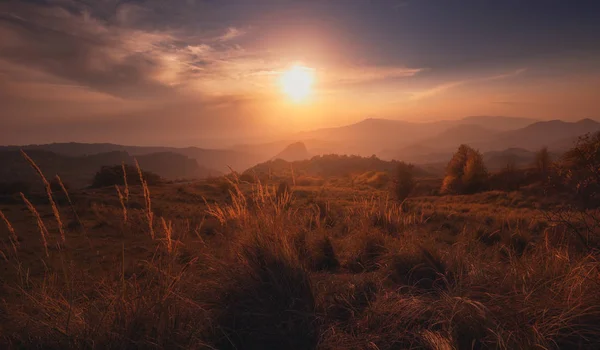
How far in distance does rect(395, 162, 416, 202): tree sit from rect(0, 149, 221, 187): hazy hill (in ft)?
109

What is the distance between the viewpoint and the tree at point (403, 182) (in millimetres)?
21125

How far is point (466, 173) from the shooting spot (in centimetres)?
2858

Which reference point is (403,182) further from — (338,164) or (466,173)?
(338,164)

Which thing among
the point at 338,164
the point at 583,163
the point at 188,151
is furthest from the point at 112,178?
the point at 188,151

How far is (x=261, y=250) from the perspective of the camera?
11.1ft

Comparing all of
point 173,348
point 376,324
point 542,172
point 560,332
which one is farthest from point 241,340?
point 542,172

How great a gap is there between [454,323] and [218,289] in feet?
7.20

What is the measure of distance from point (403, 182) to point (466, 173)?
36.5 ft

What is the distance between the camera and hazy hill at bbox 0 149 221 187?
5424 cm

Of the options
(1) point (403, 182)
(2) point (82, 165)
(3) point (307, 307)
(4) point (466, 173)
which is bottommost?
(4) point (466, 173)

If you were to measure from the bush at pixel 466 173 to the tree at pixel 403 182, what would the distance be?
33.3ft

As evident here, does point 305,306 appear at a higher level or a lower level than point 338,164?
higher

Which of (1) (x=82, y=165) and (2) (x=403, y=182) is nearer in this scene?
(2) (x=403, y=182)

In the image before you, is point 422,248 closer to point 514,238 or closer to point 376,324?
point 376,324
